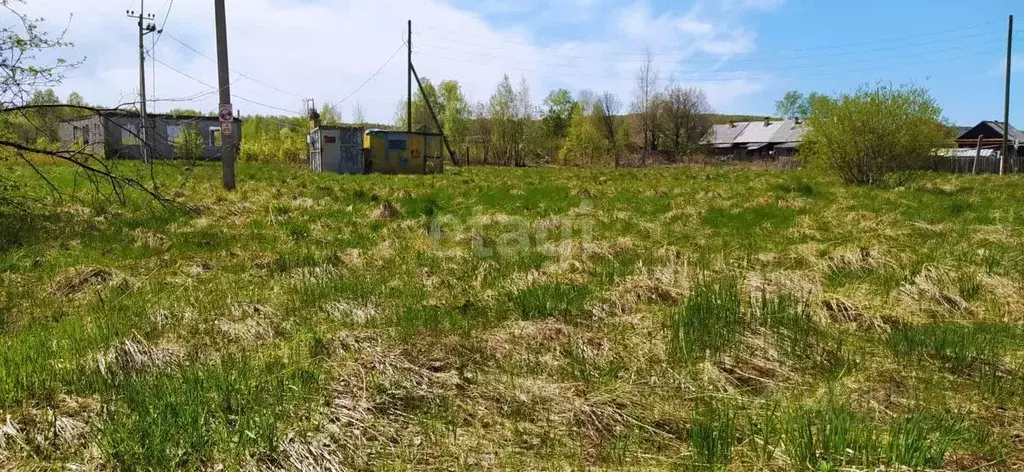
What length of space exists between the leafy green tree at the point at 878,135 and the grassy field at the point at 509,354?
11114mm

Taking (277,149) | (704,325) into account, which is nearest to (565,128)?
(277,149)

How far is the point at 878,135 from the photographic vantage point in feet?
57.4

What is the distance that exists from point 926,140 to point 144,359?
67.6ft

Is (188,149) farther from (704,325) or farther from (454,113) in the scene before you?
(454,113)

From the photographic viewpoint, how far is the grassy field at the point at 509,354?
2.63m

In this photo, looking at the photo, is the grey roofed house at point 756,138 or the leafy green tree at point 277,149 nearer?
the leafy green tree at point 277,149

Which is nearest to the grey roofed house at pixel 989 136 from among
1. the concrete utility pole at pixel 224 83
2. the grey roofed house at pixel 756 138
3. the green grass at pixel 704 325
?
the grey roofed house at pixel 756 138

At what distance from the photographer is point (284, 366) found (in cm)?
356

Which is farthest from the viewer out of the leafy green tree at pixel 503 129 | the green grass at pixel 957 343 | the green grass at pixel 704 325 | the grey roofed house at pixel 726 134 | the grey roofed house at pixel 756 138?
the grey roofed house at pixel 726 134

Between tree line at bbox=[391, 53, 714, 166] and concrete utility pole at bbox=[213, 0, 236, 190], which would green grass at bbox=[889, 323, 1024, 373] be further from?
tree line at bbox=[391, 53, 714, 166]

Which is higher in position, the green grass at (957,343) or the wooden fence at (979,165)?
the wooden fence at (979,165)

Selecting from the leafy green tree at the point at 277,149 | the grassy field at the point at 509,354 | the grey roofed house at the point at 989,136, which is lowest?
the grassy field at the point at 509,354

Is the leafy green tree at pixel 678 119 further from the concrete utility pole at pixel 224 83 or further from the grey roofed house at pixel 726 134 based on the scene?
the concrete utility pole at pixel 224 83

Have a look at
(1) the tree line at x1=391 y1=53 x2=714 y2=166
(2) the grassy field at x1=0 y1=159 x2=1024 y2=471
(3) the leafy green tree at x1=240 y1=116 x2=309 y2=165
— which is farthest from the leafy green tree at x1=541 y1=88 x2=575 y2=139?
(2) the grassy field at x1=0 y1=159 x2=1024 y2=471
